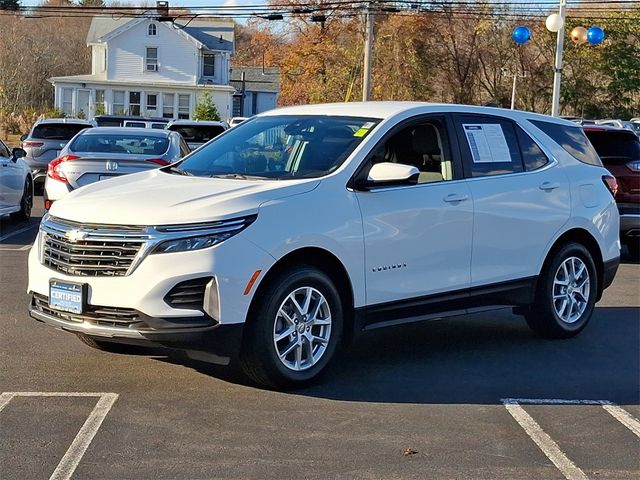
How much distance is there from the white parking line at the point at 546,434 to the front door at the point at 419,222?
44.0 inches

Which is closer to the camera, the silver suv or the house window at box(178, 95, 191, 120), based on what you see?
the silver suv

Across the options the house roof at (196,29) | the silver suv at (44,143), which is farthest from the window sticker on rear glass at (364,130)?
the house roof at (196,29)

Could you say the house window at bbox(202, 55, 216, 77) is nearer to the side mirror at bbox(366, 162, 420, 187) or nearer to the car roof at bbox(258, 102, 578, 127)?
the car roof at bbox(258, 102, 578, 127)

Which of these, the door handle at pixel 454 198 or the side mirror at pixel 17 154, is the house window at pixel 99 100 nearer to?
the side mirror at pixel 17 154

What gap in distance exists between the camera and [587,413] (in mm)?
6254

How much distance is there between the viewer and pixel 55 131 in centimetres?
2238

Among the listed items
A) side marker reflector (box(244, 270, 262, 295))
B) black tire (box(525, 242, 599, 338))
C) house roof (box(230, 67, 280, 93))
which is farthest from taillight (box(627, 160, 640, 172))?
house roof (box(230, 67, 280, 93))

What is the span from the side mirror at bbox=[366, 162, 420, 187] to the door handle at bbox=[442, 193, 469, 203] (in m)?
0.54

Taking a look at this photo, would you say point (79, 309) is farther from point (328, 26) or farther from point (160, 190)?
point (328, 26)

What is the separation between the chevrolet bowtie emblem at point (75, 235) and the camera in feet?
20.4

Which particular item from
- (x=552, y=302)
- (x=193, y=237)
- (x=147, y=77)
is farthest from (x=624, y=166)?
(x=147, y=77)

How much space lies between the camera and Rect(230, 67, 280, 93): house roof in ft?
236

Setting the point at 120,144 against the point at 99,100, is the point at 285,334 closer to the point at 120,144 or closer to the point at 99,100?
the point at 120,144

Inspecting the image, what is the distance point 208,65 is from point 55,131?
125 feet
